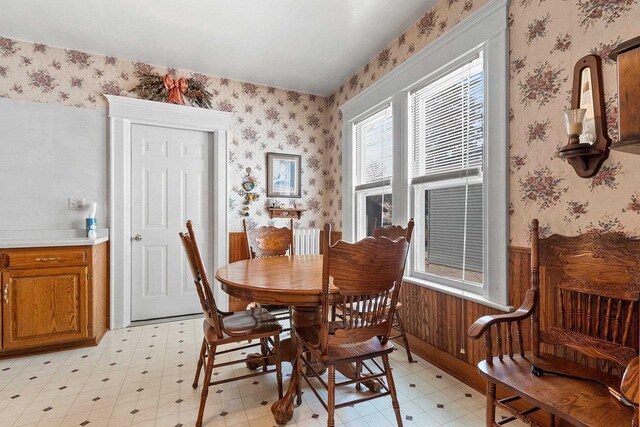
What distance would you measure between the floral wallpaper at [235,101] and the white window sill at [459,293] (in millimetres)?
1801

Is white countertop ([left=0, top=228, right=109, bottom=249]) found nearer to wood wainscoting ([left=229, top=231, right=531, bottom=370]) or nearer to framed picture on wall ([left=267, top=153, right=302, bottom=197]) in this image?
framed picture on wall ([left=267, top=153, right=302, bottom=197])

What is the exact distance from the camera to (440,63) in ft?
7.52

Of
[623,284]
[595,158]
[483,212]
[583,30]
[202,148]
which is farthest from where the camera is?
[202,148]

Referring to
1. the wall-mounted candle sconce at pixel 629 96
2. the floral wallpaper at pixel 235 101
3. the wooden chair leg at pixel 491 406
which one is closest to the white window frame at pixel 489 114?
the wooden chair leg at pixel 491 406

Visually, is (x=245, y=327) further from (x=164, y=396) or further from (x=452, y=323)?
(x=452, y=323)

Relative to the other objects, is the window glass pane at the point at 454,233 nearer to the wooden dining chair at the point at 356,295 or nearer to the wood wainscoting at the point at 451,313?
the wood wainscoting at the point at 451,313

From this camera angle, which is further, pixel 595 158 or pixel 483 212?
pixel 483 212

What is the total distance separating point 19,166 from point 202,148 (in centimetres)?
159

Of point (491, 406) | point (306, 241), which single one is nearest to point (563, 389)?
point (491, 406)

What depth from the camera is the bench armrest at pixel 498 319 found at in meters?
1.32

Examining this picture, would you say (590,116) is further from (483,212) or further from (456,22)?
(456,22)

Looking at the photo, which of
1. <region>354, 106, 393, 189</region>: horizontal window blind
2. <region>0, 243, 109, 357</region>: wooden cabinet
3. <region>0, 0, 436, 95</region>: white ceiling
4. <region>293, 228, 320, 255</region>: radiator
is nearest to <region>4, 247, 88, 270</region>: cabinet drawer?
<region>0, 243, 109, 357</region>: wooden cabinet

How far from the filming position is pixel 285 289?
150 centimetres

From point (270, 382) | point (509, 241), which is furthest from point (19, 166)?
point (509, 241)
